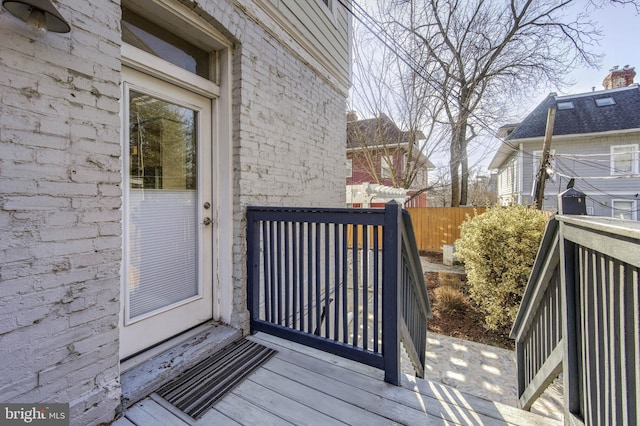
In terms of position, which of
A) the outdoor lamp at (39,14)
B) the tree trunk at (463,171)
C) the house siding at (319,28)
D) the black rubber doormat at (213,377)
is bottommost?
the black rubber doormat at (213,377)

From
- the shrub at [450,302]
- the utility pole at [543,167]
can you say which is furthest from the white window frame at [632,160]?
the shrub at [450,302]

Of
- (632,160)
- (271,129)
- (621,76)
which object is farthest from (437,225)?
(621,76)

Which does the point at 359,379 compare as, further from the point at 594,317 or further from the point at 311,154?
the point at 311,154

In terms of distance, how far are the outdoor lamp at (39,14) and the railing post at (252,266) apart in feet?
4.62

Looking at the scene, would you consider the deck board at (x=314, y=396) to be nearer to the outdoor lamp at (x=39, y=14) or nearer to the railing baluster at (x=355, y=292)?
the railing baluster at (x=355, y=292)

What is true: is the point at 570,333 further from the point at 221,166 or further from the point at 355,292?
the point at 221,166

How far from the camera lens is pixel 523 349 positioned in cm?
230

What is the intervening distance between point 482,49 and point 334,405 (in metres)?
11.5

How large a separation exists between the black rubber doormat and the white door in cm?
34

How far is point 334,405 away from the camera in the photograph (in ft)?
4.90

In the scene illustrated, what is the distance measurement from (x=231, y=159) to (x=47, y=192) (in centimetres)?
118

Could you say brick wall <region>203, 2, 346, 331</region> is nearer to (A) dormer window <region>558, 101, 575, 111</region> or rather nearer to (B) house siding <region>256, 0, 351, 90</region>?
(B) house siding <region>256, 0, 351, 90</region>

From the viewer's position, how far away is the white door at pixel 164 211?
5.67 ft

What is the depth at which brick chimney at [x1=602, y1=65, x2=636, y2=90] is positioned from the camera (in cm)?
1132
